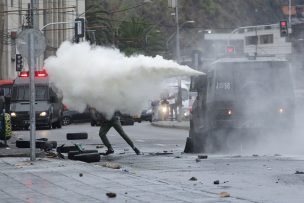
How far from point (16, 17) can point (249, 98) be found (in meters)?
48.6

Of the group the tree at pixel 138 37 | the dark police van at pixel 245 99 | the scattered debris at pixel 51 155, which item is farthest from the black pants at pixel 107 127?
the tree at pixel 138 37

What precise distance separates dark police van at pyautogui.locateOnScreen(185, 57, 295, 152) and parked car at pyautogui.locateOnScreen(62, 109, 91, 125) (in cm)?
2484

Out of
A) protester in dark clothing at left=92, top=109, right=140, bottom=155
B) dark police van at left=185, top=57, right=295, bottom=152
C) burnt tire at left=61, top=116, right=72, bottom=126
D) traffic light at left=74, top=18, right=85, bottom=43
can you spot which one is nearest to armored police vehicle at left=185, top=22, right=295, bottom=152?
dark police van at left=185, top=57, right=295, bottom=152

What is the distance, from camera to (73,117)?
46625 mm

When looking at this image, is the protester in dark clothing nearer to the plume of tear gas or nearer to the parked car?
the plume of tear gas

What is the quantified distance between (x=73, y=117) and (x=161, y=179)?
110ft

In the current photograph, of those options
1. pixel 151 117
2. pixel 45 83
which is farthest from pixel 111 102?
pixel 151 117

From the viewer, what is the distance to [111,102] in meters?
20.0

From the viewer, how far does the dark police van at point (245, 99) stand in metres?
19.9

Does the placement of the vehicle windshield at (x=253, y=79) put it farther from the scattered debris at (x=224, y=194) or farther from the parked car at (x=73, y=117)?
the parked car at (x=73, y=117)

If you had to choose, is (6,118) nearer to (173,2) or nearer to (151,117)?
(173,2)

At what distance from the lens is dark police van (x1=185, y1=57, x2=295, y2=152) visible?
1991 cm

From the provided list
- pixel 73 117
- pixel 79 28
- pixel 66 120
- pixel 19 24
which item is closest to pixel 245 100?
pixel 79 28

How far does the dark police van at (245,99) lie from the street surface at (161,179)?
1036 mm
